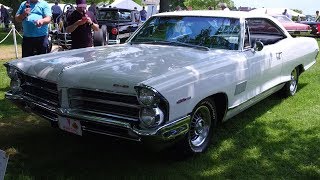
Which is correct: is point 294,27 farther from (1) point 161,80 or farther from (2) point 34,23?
(1) point 161,80

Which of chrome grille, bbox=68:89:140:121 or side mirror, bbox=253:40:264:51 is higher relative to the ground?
side mirror, bbox=253:40:264:51

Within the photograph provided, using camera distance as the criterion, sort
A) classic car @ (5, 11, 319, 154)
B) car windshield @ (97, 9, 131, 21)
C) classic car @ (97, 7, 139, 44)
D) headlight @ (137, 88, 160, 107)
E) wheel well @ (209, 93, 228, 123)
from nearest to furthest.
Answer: headlight @ (137, 88, 160, 107), classic car @ (5, 11, 319, 154), wheel well @ (209, 93, 228, 123), classic car @ (97, 7, 139, 44), car windshield @ (97, 9, 131, 21)

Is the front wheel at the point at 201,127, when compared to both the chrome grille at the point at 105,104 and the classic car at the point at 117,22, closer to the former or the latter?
the chrome grille at the point at 105,104

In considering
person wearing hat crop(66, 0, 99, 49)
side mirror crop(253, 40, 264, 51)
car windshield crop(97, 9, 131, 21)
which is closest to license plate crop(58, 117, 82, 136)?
person wearing hat crop(66, 0, 99, 49)

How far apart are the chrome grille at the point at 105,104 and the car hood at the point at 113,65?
9cm

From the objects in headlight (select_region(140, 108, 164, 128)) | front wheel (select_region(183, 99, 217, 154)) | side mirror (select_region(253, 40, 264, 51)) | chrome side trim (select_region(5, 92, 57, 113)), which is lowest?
front wheel (select_region(183, 99, 217, 154))

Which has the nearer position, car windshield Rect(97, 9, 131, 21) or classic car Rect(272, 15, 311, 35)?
car windshield Rect(97, 9, 131, 21)

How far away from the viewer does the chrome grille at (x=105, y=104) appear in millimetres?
3465

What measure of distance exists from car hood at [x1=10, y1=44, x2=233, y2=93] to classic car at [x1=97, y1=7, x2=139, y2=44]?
8262 millimetres

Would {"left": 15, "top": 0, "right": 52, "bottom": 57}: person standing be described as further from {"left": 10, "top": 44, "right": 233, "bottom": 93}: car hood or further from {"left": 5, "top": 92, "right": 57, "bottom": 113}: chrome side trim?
{"left": 5, "top": 92, "right": 57, "bottom": 113}: chrome side trim

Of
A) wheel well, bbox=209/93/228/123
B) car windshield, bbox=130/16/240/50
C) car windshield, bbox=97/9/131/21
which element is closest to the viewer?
wheel well, bbox=209/93/228/123

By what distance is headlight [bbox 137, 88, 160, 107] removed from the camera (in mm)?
3291

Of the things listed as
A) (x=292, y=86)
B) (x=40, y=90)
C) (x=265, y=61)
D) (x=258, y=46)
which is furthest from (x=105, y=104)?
(x=292, y=86)

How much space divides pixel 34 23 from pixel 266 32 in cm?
375
